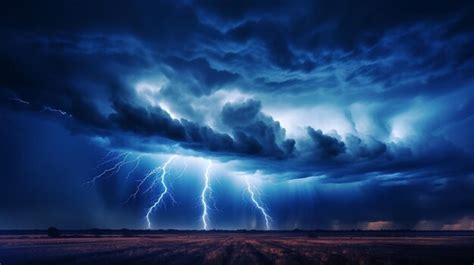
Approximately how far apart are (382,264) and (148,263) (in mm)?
14741

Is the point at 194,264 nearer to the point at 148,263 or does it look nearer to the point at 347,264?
the point at 148,263

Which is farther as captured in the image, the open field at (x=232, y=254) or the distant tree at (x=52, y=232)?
the distant tree at (x=52, y=232)

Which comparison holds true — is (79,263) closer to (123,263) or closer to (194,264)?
(123,263)

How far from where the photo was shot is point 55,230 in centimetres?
8300

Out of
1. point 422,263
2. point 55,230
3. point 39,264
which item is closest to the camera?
point 39,264

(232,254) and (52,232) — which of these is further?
(52,232)

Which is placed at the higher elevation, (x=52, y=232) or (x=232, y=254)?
(x=52, y=232)

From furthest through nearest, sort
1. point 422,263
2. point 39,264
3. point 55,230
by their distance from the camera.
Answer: point 55,230
point 422,263
point 39,264

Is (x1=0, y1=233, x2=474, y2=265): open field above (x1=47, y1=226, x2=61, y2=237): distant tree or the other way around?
the other way around

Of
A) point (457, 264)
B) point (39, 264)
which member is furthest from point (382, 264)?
point (39, 264)

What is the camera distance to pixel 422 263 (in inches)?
987

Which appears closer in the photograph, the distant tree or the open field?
the open field

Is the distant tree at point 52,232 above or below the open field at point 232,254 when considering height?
above

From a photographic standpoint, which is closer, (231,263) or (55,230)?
(231,263)
